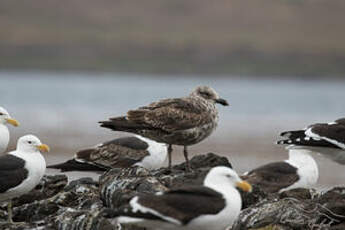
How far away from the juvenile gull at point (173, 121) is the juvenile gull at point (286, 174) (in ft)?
4.09

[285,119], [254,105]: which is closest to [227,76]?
[254,105]

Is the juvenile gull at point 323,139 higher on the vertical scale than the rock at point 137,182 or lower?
higher

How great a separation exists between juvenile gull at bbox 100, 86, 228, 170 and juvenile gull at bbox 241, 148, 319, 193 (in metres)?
1.25

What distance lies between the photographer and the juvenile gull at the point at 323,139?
1203 cm

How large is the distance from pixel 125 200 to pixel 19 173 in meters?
1.94

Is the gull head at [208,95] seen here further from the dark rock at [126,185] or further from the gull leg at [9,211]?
the gull leg at [9,211]

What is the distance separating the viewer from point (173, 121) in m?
11.5

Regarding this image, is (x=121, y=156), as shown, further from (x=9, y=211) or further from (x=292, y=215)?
(x=292, y=215)

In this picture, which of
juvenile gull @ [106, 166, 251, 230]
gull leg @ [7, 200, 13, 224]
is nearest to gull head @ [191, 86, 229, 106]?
gull leg @ [7, 200, 13, 224]

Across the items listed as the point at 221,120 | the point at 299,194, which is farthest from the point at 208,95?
the point at 221,120

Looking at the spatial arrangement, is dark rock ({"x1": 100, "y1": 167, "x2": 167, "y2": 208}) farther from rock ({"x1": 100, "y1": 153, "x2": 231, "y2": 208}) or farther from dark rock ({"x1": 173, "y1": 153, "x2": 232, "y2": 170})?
dark rock ({"x1": 173, "y1": 153, "x2": 232, "y2": 170})

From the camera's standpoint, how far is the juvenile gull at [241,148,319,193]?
12.6 meters

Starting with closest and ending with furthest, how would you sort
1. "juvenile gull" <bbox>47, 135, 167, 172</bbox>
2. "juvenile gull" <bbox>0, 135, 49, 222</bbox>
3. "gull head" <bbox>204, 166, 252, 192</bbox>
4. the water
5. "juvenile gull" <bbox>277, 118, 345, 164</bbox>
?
1. "gull head" <bbox>204, 166, 252, 192</bbox>
2. "juvenile gull" <bbox>0, 135, 49, 222</bbox>
3. "juvenile gull" <bbox>277, 118, 345, 164</bbox>
4. "juvenile gull" <bbox>47, 135, 167, 172</bbox>
5. the water

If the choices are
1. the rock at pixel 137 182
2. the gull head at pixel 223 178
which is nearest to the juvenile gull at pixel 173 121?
the rock at pixel 137 182
